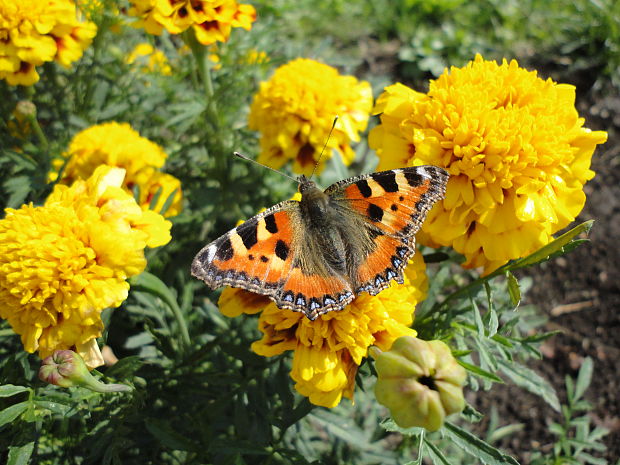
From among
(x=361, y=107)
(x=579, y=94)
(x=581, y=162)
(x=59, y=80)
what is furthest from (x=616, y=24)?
(x=59, y=80)

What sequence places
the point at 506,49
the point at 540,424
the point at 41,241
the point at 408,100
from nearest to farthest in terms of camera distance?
the point at 41,241, the point at 408,100, the point at 540,424, the point at 506,49

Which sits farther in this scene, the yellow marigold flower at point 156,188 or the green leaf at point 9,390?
the yellow marigold flower at point 156,188

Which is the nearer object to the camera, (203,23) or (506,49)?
(203,23)

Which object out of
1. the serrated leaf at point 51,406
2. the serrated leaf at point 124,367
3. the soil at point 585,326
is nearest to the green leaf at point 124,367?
the serrated leaf at point 124,367

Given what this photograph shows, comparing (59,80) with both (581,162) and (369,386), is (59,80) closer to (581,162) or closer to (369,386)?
(369,386)

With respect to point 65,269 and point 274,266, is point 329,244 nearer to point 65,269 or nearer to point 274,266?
point 274,266

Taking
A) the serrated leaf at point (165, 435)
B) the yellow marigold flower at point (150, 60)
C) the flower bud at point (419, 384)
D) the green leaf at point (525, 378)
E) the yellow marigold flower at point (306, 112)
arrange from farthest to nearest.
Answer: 1. the yellow marigold flower at point (150, 60)
2. the yellow marigold flower at point (306, 112)
3. the green leaf at point (525, 378)
4. the serrated leaf at point (165, 435)
5. the flower bud at point (419, 384)

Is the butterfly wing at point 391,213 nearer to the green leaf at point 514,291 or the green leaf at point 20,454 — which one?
the green leaf at point 514,291

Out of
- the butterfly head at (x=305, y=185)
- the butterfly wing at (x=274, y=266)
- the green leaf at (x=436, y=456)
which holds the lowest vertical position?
the green leaf at (x=436, y=456)
